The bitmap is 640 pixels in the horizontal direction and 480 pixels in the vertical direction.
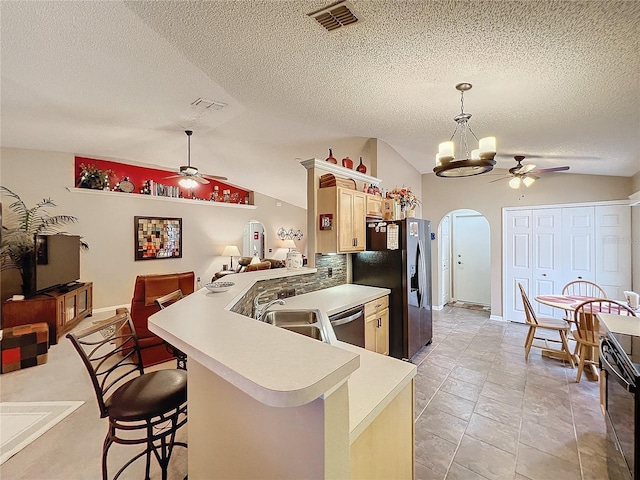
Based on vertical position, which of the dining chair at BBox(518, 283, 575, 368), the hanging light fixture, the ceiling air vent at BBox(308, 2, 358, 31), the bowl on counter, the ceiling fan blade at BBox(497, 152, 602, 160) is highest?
the ceiling air vent at BBox(308, 2, 358, 31)

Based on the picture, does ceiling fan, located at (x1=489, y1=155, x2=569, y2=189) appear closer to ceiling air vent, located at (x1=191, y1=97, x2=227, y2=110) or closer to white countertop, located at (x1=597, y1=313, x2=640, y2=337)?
white countertop, located at (x1=597, y1=313, x2=640, y2=337)

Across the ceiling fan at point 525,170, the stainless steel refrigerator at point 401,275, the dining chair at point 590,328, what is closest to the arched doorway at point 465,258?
the ceiling fan at point 525,170

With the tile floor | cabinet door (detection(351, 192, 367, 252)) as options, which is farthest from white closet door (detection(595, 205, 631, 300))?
cabinet door (detection(351, 192, 367, 252))

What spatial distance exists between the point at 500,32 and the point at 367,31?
76 cm

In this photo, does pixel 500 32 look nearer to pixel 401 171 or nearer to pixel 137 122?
pixel 401 171

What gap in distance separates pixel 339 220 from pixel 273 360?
2.48m

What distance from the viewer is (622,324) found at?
2.10 m

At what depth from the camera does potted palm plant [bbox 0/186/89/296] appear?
4.39 meters

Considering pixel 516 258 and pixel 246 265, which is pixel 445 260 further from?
pixel 246 265

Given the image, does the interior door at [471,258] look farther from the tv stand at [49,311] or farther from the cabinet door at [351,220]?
the tv stand at [49,311]

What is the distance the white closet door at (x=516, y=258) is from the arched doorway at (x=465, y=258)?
1.00 m

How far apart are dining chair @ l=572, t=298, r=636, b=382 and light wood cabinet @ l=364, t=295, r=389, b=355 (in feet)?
6.48

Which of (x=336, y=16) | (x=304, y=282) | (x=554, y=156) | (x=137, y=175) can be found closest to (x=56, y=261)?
(x=137, y=175)

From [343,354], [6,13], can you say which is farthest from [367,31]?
[6,13]
